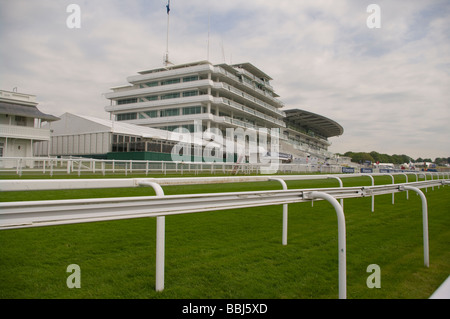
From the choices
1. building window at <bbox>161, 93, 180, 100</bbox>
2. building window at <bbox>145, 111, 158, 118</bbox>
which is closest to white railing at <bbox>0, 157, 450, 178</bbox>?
building window at <bbox>161, 93, 180, 100</bbox>

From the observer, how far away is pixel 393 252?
3.99m

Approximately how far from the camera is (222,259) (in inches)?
137

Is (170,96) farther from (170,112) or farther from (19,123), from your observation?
(19,123)

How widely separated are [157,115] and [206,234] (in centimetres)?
4639

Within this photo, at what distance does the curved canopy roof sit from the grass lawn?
7562cm

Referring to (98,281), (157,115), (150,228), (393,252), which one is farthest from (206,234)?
(157,115)

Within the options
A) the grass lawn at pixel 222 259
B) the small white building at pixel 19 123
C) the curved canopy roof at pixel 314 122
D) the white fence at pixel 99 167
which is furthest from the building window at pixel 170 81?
the grass lawn at pixel 222 259

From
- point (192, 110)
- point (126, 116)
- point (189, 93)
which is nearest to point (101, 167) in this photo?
point (192, 110)

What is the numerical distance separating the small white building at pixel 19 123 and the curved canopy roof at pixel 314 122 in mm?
63875

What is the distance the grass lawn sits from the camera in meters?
2.67

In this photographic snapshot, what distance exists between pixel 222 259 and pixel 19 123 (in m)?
25.7

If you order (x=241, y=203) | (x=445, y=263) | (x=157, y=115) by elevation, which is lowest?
(x=445, y=263)

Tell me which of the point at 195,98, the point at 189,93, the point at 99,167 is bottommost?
the point at 99,167
